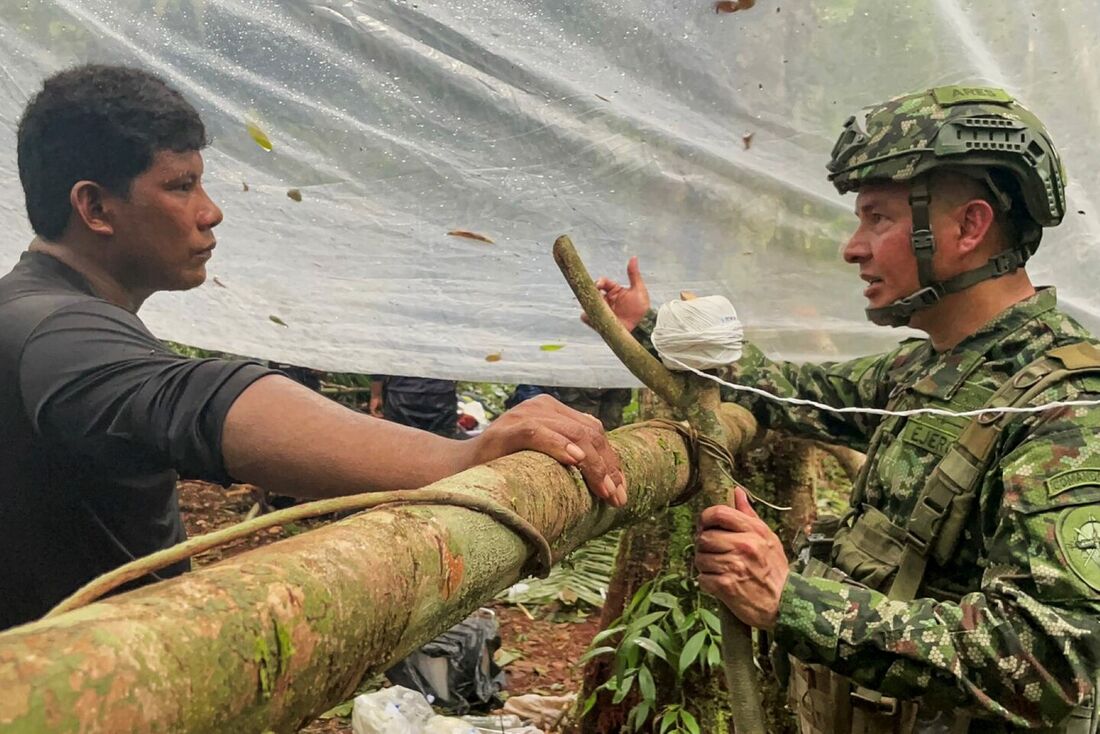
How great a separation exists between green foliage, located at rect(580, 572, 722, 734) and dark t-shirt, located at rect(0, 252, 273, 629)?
2357 mm

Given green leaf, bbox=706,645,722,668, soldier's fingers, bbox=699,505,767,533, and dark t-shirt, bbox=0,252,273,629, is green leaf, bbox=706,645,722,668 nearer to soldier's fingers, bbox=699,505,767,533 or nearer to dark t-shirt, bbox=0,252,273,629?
soldier's fingers, bbox=699,505,767,533

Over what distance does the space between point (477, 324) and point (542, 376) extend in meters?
0.30

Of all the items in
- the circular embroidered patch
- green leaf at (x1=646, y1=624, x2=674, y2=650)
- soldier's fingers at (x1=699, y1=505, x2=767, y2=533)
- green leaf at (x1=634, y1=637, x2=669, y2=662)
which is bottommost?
green leaf at (x1=634, y1=637, x2=669, y2=662)

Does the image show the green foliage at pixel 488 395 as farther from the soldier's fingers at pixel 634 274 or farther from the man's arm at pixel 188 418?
the man's arm at pixel 188 418

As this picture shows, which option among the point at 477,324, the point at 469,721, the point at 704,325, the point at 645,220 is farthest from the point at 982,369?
the point at 469,721

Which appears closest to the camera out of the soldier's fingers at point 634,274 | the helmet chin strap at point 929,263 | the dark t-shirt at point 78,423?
the dark t-shirt at point 78,423

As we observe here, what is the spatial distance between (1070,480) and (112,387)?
183 centimetres

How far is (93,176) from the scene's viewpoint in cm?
126

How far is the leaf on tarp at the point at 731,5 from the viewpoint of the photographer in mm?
2131

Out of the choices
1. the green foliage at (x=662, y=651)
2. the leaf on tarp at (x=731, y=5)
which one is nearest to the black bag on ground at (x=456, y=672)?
the green foliage at (x=662, y=651)

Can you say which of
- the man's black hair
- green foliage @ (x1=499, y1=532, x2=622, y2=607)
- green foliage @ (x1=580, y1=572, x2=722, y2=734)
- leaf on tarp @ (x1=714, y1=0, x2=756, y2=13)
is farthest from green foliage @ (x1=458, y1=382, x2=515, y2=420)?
green foliage @ (x1=499, y1=532, x2=622, y2=607)

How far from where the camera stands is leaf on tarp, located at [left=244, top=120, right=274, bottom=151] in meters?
1.73

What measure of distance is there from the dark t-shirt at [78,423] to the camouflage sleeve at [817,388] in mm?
1532

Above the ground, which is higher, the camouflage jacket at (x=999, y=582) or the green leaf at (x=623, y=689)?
the camouflage jacket at (x=999, y=582)
